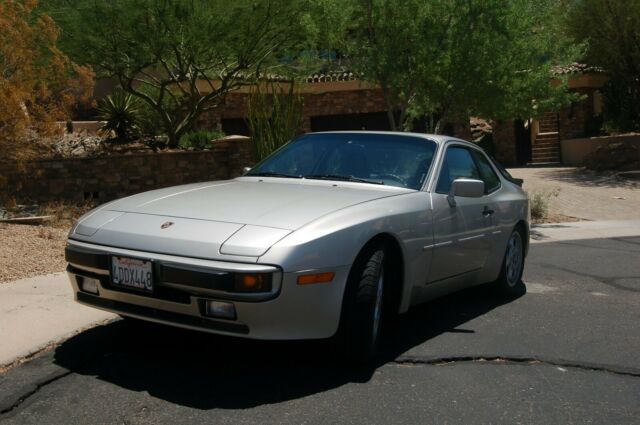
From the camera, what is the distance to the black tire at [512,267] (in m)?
6.94

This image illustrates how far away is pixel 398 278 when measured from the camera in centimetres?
519

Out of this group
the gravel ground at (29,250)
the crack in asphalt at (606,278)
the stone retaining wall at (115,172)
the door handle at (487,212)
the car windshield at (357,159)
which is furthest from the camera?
the stone retaining wall at (115,172)

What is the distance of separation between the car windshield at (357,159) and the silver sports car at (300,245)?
0.01m

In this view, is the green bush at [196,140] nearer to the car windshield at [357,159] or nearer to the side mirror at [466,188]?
the car windshield at [357,159]

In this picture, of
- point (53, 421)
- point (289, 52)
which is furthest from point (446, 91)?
point (53, 421)

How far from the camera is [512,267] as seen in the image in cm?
711

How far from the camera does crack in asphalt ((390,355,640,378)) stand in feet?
16.2

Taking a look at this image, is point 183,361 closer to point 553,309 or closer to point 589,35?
point 553,309

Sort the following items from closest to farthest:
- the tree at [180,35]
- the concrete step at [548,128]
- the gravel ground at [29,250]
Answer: the gravel ground at [29,250] → the tree at [180,35] → the concrete step at [548,128]

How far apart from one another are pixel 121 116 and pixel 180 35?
12.1 feet

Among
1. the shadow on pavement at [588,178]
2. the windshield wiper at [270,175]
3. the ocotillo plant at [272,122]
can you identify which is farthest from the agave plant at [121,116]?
the windshield wiper at [270,175]

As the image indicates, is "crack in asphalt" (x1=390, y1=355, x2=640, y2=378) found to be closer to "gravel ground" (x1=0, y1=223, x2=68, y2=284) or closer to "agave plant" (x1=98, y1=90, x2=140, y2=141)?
"gravel ground" (x1=0, y1=223, x2=68, y2=284)

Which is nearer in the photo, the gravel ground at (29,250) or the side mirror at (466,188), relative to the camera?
the side mirror at (466,188)

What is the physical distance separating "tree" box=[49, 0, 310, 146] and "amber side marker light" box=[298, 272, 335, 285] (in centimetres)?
1061
